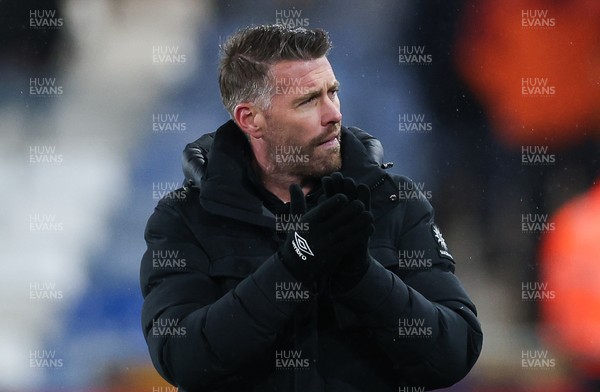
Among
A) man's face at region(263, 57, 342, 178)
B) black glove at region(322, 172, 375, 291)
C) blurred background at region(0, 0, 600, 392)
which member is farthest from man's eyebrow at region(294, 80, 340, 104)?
blurred background at region(0, 0, 600, 392)

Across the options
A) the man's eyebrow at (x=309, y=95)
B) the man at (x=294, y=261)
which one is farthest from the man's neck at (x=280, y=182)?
the man's eyebrow at (x=309, y=95)

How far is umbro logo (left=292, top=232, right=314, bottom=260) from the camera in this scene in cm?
122

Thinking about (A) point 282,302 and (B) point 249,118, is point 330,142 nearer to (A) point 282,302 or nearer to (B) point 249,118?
(B) point 249,118

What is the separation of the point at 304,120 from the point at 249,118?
119 millimetres

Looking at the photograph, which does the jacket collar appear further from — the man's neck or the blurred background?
the blurred background

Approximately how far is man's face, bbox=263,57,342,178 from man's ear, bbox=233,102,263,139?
3 cm

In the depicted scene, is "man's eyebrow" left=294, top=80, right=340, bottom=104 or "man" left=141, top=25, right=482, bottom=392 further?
"man's eyebrow" left=294, top=80, right=340, bottom=104

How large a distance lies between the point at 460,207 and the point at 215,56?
2.81ft

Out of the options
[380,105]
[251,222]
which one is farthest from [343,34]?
[251,222]

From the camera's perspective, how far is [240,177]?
1.45m

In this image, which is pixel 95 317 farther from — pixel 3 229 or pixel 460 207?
pixel 460 207

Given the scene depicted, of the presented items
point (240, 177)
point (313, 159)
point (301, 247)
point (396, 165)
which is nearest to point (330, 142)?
point (313, 159)

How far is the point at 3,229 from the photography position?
2.75 m

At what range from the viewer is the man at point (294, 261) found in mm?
1250
